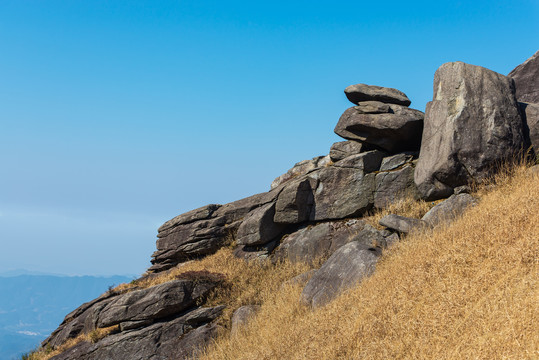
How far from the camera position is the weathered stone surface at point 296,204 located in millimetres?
18844

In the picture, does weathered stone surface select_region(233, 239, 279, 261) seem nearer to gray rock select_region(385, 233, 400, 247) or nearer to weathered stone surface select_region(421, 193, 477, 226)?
gray rock select_region(385, 233, 400, 247)

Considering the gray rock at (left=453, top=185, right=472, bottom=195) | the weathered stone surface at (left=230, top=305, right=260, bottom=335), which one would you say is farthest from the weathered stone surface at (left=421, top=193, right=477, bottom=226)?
the weathered stone surface at (left=230, top=305, right=260, bottom=335)

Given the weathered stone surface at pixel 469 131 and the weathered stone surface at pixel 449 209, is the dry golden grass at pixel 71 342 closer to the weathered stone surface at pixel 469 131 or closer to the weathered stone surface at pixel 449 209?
the weathered stone surface at pixel 449 209

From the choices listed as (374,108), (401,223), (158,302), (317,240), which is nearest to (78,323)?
(158,302)

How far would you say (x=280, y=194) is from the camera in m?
19.7

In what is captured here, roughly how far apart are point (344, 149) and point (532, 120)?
24.9 ft

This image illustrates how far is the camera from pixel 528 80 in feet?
66.1

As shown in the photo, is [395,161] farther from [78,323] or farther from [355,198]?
[78,323]

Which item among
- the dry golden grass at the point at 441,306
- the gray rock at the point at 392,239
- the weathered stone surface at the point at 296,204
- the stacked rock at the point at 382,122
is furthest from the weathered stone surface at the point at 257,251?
the dry golden grass at the point at 441,306

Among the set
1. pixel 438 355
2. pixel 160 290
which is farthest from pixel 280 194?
pixel 438 355

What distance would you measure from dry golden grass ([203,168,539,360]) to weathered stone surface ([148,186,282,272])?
9452mm

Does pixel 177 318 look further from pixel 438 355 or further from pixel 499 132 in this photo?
pixel 499 132

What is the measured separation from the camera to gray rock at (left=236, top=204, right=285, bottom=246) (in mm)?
19062

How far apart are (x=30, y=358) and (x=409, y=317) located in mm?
19626
